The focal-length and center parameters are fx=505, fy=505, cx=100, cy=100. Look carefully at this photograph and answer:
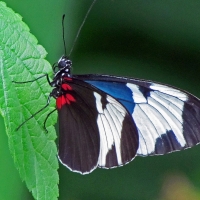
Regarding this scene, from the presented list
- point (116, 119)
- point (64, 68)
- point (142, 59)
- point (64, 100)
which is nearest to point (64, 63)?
point (64, 68)

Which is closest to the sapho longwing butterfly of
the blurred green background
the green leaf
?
the green leaf

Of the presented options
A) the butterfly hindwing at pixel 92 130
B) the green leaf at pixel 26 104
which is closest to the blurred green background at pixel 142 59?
the butterfly hindwing at pixel 92 130

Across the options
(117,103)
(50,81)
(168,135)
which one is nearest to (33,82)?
(50,81)

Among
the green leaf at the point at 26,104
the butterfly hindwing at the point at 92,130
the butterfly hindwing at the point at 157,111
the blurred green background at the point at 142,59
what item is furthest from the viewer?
the blurred green background at the point at 142,59

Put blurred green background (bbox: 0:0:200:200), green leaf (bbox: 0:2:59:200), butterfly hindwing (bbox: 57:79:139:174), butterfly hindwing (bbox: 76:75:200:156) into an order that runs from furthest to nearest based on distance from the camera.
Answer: blurred green background (bbox: 0:0:200:200), butterfly hindwing (bbox: 57:79:139:174), butterfly hindwing (bbox: 76:75:200:156), green leaf (bbox: 0:2:59:200)

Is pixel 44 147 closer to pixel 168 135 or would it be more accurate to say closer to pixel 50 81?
pixel 50 81

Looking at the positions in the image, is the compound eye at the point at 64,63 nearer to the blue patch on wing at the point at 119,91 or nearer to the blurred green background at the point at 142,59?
the blue patch on wing at the point at 119,91

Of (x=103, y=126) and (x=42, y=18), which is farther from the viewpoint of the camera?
(x=42, y=18)

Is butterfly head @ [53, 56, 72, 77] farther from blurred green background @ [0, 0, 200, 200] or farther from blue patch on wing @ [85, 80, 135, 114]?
blurred green background @ [0, 0, 200, 200]
